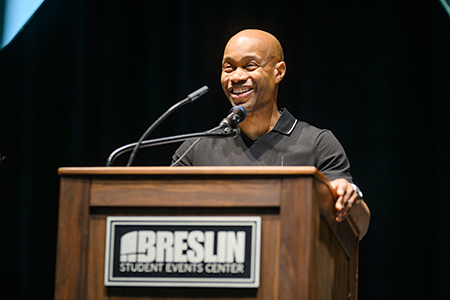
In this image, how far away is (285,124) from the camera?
81.7 inches

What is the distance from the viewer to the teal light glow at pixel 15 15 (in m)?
2.76

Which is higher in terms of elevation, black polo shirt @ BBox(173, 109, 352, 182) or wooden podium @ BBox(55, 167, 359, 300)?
black polo shirt @ BBox(173, 109, 352, 182)

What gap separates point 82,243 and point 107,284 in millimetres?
106

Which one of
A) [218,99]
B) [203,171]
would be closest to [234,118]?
[203,171]

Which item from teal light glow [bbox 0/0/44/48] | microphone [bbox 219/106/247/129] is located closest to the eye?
microphone [bbox 219/106/247/129]

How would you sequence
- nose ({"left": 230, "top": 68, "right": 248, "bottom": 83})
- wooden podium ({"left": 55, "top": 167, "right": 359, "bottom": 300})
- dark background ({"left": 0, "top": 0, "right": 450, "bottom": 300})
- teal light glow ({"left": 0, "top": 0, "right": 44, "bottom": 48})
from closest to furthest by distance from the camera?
wooden podium ({"left": 55, "top": 167, "right": 359, "bottom": 300}) → nose ({"left": 230, "top": 68, "right": 248, "bottom": 83}) → dark background ({"left": 0, "top": 0, "right": 450, "bottom": 300}) → teal light glow ({"left": 0, "top": 0, "right": 44, "bottom": 48})

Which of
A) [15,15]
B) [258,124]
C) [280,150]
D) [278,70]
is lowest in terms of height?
[280,150]

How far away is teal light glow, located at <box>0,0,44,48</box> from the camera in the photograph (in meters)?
2.76

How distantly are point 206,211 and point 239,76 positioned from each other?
3.21 feet

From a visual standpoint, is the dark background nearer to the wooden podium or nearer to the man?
the man

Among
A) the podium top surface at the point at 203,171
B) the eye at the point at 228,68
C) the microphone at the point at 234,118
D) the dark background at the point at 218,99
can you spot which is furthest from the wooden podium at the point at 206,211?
the dark background at the point at 218,99

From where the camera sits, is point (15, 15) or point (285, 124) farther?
point (15, 15)

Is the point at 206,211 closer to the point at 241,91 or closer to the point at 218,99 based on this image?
the point at 241,91

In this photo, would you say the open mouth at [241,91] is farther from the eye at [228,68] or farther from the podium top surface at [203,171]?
the podium top surface at [203,171]
